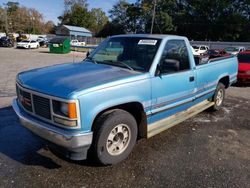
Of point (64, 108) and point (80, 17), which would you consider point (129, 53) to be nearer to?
point (64, 108)

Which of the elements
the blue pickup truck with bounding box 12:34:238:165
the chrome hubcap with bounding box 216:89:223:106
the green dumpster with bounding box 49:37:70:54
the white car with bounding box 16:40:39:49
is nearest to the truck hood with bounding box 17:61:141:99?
the blue pickup truck with bounding box 12:34:238:165

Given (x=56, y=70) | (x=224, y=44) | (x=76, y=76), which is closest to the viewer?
(x=76, y=76)

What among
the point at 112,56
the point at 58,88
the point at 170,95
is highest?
the point at 112,56

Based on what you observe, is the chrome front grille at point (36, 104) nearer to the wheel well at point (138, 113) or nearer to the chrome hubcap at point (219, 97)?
the wheel well at point (138, 113)

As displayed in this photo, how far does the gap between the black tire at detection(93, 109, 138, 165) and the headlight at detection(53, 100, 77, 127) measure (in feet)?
1.39

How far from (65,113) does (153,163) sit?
1.60 metres

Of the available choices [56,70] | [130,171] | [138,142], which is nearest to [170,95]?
[138,142]

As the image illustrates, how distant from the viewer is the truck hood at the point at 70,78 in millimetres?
3189

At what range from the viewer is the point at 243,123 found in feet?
19.2

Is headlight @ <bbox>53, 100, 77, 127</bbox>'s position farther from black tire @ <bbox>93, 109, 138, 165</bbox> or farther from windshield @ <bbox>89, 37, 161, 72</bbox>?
windshield @ <bbox>89, 37, 161, 72</bbox>

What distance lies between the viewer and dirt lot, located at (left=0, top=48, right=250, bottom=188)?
133 inches

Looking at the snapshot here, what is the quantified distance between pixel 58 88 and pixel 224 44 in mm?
45354

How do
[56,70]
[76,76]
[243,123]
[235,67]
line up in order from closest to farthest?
[76,76]
[56,70]
[243,123]
[235,67]

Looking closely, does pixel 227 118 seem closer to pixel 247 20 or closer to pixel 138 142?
pixel 138 142
